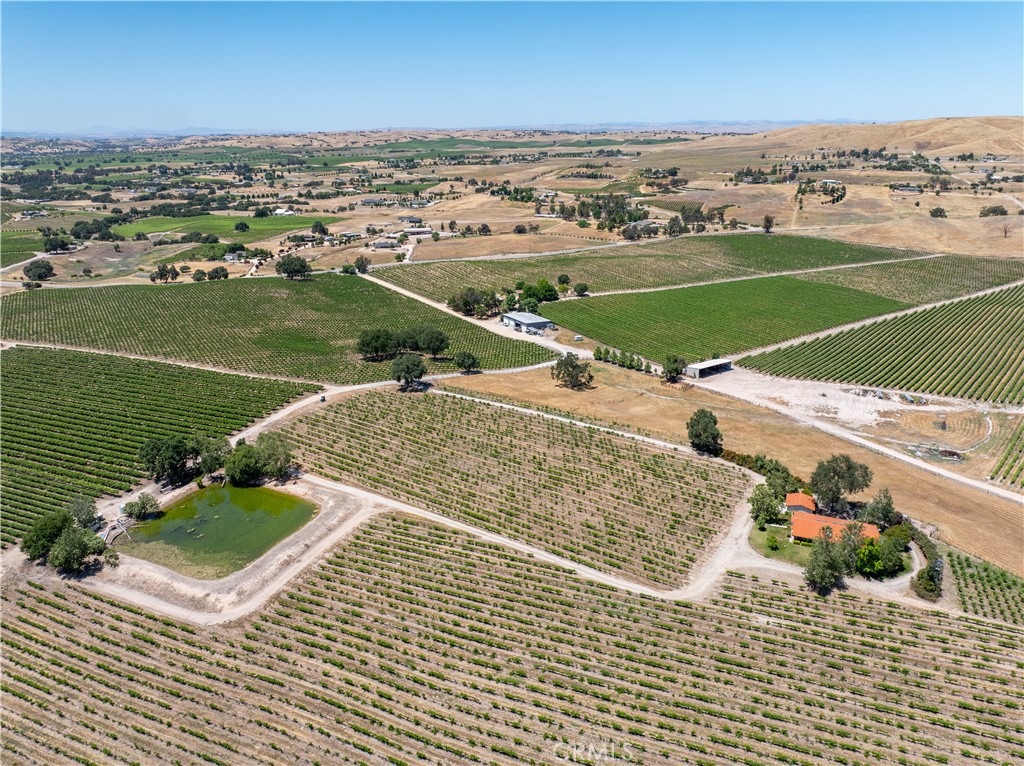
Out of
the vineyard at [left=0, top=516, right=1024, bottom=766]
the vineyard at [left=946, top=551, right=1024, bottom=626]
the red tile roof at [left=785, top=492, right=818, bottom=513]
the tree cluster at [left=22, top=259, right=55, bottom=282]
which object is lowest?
the vineyard at [left=0, top=516, right=1024, bottom=766]

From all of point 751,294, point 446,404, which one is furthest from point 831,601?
point 751,294

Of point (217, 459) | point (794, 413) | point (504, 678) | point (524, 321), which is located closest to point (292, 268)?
point (524, 321)

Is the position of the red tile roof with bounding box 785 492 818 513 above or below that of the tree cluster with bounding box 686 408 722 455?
below

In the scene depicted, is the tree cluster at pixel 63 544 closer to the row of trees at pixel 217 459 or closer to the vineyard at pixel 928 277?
the row of trees at pixel 217 459

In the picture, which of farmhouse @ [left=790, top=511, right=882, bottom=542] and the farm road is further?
the farm road

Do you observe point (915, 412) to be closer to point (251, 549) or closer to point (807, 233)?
point (251, 549)

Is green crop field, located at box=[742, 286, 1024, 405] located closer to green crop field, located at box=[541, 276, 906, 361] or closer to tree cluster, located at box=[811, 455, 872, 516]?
green crop field, located at box=[541, 276, 906, 361]

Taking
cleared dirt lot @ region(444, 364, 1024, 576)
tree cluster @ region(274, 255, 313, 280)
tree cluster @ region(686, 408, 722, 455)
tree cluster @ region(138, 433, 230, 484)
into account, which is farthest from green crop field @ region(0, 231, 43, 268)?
tree cluster @ region(686, 408, 722, 455)
